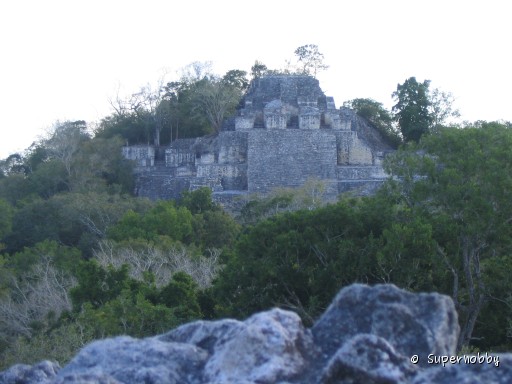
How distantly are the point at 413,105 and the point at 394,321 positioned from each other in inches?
1153

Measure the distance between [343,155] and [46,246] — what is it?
453 inches

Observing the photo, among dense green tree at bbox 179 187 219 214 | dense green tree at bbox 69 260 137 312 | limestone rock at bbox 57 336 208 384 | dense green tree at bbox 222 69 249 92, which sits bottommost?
dense green tree at bbox 69 260 137 312

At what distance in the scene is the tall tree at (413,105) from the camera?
31.8 metres

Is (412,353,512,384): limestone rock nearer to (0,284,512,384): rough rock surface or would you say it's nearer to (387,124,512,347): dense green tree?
(0,284,512,384): rough rock surface

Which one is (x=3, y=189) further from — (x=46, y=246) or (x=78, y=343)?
(x=78, y=343)

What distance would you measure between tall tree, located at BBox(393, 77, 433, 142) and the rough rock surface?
28.8 metres

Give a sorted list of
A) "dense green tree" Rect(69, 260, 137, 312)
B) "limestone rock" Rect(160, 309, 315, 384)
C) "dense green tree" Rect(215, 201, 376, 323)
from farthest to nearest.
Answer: "dense green tree" Rect(69, 260, 137, 312) → "dense green tree" Rect(215, 201, 376, 323) → "limestone rock" Rect(160, 309, 315, 384)

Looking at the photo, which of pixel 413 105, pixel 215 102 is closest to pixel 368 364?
pixel 413 105

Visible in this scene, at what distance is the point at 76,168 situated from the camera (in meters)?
32.6

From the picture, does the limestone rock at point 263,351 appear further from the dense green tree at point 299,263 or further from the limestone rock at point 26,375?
the dense green tree at point 299,263

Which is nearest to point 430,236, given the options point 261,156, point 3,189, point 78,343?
point 78,343

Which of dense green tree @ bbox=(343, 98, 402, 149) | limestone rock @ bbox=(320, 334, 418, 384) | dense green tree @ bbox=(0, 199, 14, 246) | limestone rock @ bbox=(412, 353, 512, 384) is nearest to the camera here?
limestone rock @ bbox=(412, 353, 512, 384)

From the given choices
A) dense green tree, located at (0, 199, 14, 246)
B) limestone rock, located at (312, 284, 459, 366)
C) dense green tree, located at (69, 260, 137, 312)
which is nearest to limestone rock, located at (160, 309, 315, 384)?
limestone rock, located at (312, 284, 459, 366)

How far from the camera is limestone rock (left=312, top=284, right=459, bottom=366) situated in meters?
3.33
